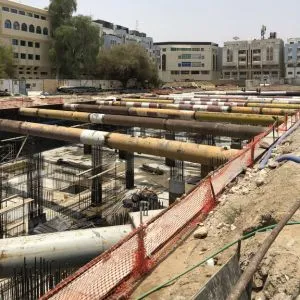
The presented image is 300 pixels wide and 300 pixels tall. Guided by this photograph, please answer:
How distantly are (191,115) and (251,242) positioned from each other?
19218 millimetres

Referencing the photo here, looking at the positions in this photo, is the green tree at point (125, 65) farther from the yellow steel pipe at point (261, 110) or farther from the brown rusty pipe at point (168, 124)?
the yellow steel pipe at point (261, 110)

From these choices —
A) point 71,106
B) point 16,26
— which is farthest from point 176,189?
point 16,26

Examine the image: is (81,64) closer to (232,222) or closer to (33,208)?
(33,208)

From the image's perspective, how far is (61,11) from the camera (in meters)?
75.9

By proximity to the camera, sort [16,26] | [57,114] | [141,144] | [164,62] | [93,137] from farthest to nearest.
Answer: [164,62] → [16,26] → [57,114] → [93,137] → [141,144]

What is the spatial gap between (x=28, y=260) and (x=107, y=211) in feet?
37.0

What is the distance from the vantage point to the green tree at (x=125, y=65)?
2758 inches

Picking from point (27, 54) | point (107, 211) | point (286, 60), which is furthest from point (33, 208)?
point (286, 60)

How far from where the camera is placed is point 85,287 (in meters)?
5.45

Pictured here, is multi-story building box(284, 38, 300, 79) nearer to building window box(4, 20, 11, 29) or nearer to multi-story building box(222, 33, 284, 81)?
multi-story building box(222, 33, 284, 81)

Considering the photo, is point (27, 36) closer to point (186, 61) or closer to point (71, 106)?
point (71, 106)

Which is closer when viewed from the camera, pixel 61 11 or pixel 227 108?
pixel 227 108

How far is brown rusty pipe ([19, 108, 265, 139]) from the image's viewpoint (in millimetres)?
19562

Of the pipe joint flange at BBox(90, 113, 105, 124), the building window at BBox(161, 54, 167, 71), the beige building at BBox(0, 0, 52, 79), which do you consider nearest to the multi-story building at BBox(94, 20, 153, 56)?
the building window at BBox(161, 54, 167, 71)
